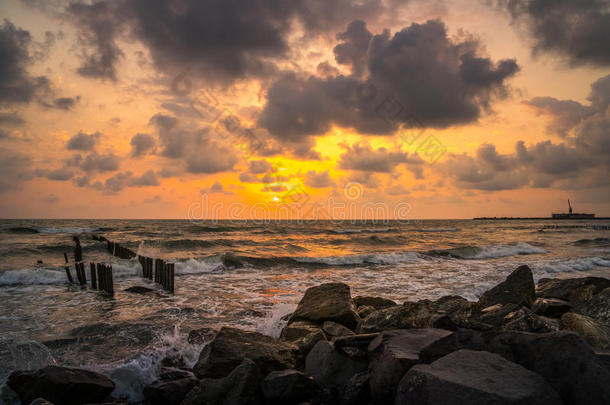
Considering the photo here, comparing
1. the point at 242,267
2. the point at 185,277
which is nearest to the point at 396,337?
the point at 185,277

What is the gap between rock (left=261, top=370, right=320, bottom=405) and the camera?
473cm

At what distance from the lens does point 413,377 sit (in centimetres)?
347

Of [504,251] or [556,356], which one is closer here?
[556,356]

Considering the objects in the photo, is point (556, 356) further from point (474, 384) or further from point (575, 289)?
point (575, 289)

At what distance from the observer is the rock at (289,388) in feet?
15.5

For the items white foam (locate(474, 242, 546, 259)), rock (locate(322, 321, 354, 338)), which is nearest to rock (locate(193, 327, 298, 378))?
rock (locate(322, 321, 354, 338))

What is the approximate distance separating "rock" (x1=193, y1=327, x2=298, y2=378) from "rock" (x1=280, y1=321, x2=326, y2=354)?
29 cm

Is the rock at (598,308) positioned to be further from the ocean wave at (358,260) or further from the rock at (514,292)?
the ocean wave at (358,260)

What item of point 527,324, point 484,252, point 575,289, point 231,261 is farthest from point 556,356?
point 484,252

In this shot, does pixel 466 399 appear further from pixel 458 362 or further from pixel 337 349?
pixel 337 349

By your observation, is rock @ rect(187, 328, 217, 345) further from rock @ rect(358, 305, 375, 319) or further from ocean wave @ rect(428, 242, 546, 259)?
ocean wave @ rect(428, 242, 546, 259)

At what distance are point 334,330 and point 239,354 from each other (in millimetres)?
2371

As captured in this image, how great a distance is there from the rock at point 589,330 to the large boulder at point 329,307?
4.04m

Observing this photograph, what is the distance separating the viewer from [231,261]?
78.4 ft
